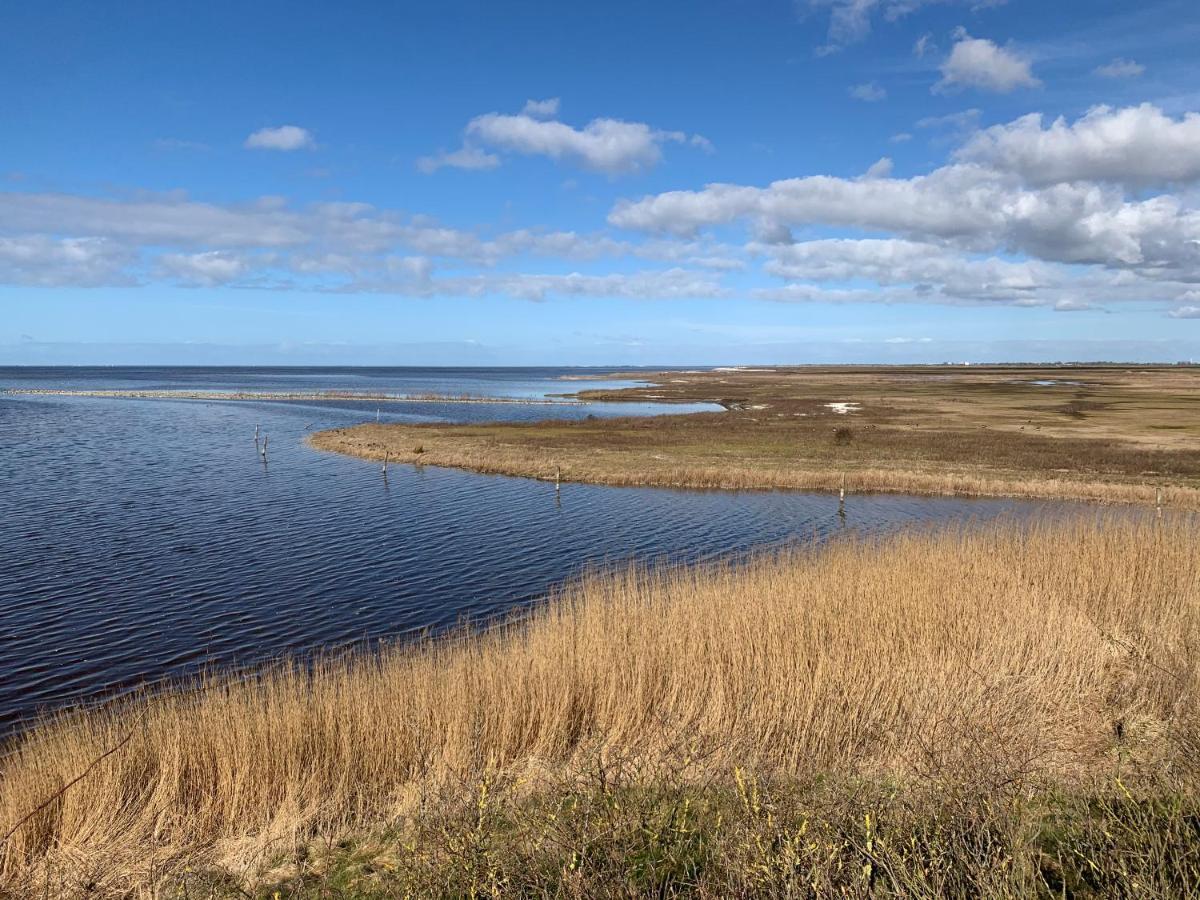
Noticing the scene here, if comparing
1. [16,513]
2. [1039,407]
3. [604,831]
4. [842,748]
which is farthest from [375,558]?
[1039,407]

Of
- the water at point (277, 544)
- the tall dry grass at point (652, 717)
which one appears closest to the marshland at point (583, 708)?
the tall dry grass at point (652, 717)

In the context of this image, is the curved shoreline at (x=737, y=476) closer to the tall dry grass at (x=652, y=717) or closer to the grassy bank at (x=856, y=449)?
the grassy bank at (x=856, y=449)

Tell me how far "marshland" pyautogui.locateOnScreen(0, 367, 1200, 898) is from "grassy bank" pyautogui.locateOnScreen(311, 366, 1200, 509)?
744 centimetres

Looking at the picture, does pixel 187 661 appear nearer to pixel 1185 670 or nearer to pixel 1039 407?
pixel 1185 670

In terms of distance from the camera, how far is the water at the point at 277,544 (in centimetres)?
1745

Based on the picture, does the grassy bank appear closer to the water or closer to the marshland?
the water

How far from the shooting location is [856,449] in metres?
50.8

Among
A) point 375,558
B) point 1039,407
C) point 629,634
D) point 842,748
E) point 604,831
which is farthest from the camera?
point 1039,407

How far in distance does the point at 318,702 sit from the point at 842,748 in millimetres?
7036

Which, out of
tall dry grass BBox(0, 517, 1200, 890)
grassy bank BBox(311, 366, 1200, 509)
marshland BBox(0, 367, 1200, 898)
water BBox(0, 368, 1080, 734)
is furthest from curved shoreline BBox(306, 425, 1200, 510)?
tall dry grass BBox(0, 517, 1200, 890)

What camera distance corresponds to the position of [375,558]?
998 inches

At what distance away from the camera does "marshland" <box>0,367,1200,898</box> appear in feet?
18.6

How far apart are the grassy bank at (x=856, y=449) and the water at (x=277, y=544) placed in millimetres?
2771

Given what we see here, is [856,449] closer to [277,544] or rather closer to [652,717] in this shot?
[277,544]
